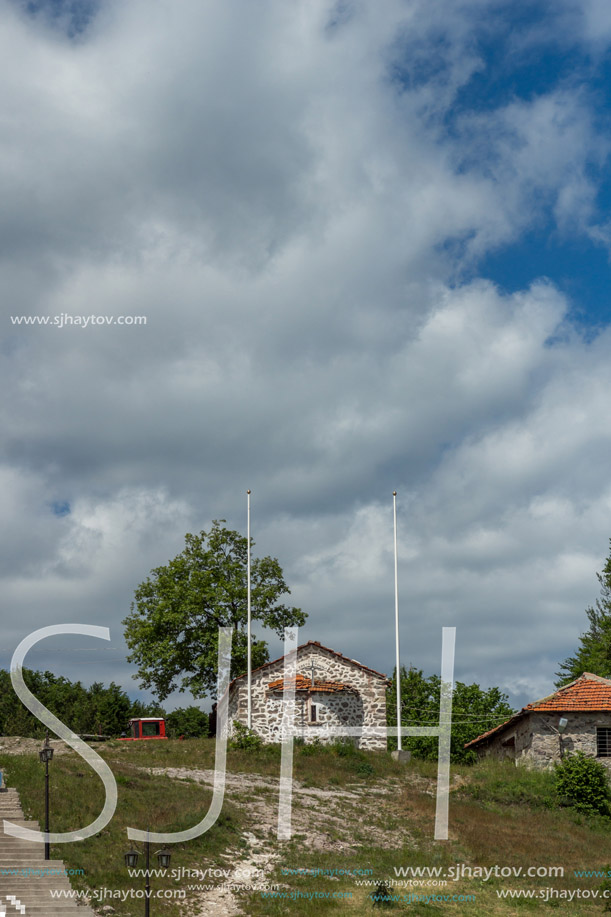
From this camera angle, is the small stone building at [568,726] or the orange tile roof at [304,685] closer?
the small stone building at [568,726]

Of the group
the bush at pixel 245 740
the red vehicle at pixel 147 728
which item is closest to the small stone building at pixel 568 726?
the bush at pixel 245 740

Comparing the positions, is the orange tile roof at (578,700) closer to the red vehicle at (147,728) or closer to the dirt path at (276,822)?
the dirt path at (276,822)

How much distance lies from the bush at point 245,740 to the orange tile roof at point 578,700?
13.3 metres

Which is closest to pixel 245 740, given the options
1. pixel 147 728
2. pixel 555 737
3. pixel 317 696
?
pixel 317 696

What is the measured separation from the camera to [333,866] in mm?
27812

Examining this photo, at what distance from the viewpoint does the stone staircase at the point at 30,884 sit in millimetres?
22750

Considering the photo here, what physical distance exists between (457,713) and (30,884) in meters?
49.6

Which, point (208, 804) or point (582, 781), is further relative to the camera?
point (582, 781)

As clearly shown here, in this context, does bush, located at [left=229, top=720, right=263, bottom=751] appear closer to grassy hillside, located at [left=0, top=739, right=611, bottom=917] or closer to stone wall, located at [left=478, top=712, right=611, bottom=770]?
grassy hillside, located at [left=0, top=739, right=611, bottom=917]

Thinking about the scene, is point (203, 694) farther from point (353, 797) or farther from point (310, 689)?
point (353, 797)

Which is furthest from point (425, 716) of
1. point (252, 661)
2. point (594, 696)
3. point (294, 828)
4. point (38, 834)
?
point (38, 834)

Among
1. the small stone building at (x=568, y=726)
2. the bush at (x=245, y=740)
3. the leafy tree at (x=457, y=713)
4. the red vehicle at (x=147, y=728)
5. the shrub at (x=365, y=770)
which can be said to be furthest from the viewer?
the leafy tree at (x=457, y=713)

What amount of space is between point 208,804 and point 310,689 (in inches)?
657

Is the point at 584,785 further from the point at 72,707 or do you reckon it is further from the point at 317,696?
the point at 72,707
